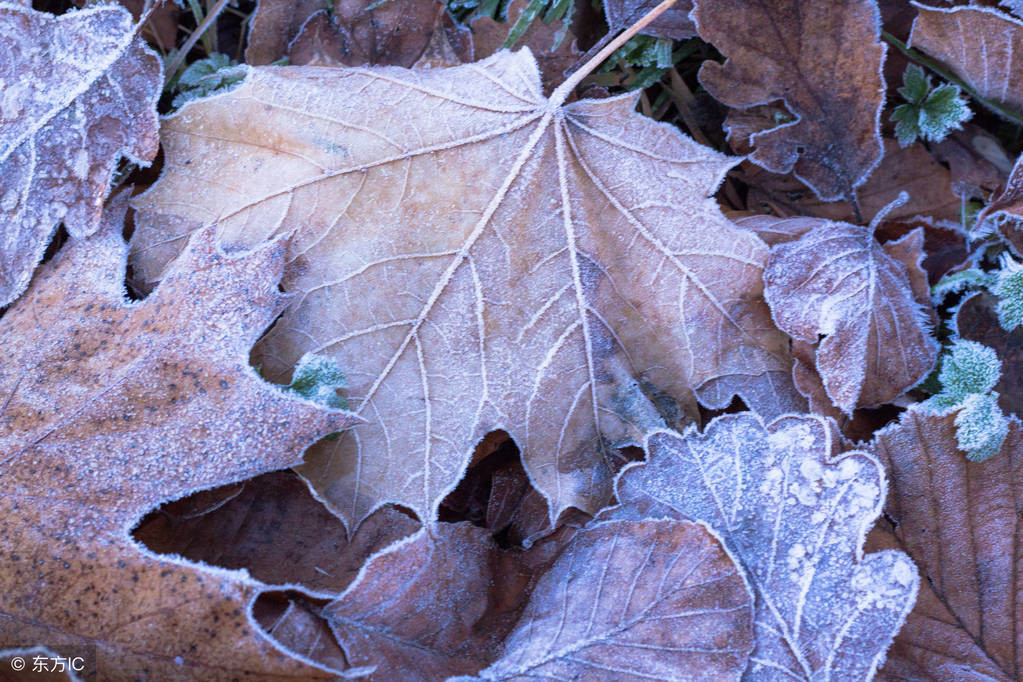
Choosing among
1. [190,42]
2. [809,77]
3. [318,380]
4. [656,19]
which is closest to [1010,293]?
[809,77]

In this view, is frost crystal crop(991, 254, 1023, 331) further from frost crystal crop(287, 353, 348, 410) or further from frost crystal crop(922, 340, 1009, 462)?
frost crystal crop(287, 353, 348, 410)

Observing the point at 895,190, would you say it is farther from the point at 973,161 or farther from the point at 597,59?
the point at 597,59

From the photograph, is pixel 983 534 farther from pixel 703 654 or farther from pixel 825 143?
pixel 825 143

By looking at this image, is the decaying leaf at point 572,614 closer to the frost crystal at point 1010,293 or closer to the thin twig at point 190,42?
the frost crystal at point 1010,293

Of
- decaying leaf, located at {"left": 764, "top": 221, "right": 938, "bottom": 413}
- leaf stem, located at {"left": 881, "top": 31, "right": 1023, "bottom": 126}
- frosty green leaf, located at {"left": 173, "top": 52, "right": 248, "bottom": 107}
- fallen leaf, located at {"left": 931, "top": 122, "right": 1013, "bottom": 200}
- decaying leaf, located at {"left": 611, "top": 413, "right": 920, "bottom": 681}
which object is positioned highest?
leaf stem, located at {"left": 881, "top": 31, "right": 1023, "bottom": 126}

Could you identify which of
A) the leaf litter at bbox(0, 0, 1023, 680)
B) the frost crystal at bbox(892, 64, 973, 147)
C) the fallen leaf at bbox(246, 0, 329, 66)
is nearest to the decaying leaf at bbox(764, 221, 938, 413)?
the leaf litter at bbox(0, 0, 1023, 680)

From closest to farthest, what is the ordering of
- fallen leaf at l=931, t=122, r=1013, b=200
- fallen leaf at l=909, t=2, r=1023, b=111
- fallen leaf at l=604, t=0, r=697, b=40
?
fallen leaf at l=909, t=2, r=1023, b=111 < fallen leaf at l=604, t=0, r=697, b=40 < fallen leaf at l=931, t=122, r=1013, b=200
